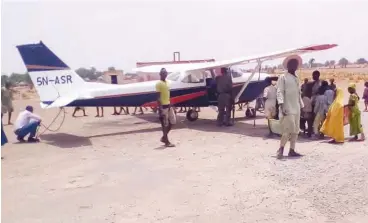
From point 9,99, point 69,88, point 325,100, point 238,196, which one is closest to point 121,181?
point 238,196

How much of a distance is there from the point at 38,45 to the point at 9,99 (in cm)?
472

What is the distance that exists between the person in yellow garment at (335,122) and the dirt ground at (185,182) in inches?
11.3

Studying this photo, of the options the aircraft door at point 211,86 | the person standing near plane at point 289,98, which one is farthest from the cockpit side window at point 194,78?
the person standing near plane at point 289,98

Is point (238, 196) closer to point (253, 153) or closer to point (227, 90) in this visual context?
point (253, 153)

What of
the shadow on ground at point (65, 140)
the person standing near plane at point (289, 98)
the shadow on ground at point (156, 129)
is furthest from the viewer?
the shadow on ground at point (156, 129)

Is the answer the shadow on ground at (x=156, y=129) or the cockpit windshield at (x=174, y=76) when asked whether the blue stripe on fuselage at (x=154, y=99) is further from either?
the shadow on ground at (x=156, y=129)

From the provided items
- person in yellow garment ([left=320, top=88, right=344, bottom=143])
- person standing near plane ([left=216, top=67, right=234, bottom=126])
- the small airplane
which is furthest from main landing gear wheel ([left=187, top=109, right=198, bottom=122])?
person in yellow garment ([left=320, top=88, right=344, bottom=143])

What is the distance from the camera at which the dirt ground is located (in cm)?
537

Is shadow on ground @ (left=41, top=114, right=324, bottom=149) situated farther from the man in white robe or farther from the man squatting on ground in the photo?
the man in white robe

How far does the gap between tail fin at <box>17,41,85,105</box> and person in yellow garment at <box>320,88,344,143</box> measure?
24.5ft

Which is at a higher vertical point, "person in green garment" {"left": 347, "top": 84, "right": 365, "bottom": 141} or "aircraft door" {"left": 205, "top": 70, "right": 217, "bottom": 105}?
"aircraft door" {"left": 205, "top": 70, "right": 217, "bottom": 105}

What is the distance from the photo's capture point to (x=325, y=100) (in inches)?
395

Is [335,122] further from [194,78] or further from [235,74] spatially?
[235,74]

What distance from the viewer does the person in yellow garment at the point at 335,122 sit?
376 inches
